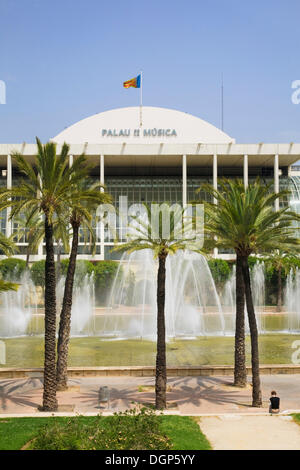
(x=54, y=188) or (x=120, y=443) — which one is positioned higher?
(x=54, y=188)

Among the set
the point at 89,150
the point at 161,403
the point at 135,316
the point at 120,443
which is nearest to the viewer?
the point at 120,443

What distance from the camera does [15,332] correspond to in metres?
33.3

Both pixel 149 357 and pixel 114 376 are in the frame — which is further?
pixel 149 357

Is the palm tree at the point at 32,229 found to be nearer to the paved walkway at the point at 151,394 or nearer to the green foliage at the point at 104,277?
the paved walkway at the point at 151,394

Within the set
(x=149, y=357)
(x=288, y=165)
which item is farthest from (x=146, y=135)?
(x=149, y=357)

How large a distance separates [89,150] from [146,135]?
35.0 ft

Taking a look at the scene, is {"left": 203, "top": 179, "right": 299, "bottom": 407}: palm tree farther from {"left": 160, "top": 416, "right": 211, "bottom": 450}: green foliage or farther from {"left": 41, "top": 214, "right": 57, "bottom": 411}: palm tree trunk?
{"left": 41, "top": 214, "right": 57, "bottom": 411}: palm tree trunk

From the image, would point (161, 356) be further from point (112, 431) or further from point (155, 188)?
point (155, 188)

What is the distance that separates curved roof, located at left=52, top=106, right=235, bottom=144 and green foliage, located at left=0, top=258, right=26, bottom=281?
1099 inches

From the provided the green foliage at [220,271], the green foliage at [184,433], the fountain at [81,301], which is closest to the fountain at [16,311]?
the fountain at [81,301]

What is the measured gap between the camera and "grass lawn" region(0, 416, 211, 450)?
11441 mm

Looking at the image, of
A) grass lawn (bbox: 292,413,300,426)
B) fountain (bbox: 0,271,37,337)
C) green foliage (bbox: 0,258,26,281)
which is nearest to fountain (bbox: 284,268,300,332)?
fountain (bbox: 0,271,37,337)

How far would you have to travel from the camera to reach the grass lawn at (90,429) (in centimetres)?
1144
